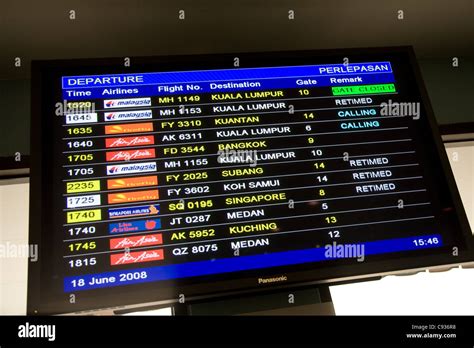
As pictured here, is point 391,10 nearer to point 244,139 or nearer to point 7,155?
point 244,139

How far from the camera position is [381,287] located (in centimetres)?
229

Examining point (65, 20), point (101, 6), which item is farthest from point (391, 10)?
point (65, 20)

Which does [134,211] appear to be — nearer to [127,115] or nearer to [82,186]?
[82,186]

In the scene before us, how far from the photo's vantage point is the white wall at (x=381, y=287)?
6.95ft

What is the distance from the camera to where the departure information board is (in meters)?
1.55

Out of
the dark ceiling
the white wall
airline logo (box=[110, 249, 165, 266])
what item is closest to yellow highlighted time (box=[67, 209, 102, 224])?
airline logo (box=[110, 249, 165, 266])

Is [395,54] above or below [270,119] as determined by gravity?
above
